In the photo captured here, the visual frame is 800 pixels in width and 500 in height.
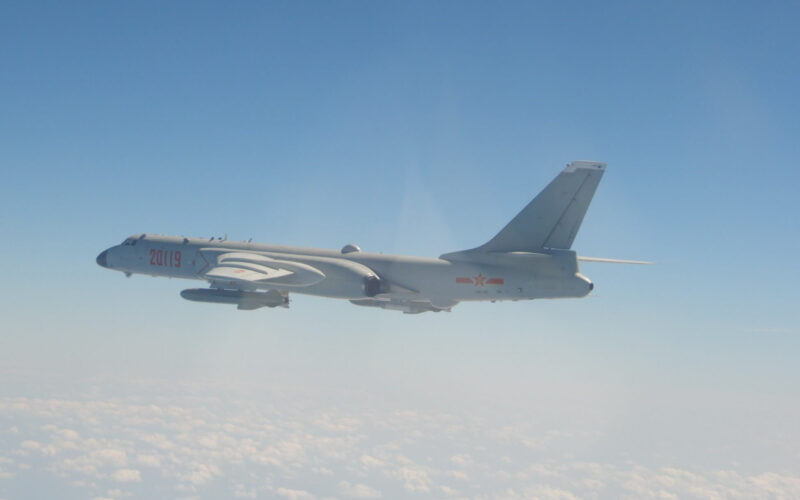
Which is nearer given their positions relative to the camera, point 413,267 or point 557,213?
point 557,213

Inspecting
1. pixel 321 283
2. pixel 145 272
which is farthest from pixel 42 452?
pixel 321 283

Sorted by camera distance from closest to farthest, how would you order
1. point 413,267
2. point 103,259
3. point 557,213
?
point 557,213, point 413,267, point 103,259

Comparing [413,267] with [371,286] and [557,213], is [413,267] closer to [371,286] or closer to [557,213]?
[371,286]

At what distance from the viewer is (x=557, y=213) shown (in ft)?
64.0

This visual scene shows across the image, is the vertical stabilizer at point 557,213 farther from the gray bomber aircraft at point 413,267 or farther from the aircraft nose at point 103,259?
the aircraft nose at point 103,259

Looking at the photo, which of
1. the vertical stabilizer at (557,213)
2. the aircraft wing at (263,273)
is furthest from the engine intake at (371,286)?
the vertical stabilizer at (557,213)

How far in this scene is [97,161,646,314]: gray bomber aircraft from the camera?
1931 cm

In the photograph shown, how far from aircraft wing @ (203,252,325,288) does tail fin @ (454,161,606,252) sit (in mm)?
8358

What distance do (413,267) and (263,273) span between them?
20.7 ft

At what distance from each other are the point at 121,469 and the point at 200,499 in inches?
1468

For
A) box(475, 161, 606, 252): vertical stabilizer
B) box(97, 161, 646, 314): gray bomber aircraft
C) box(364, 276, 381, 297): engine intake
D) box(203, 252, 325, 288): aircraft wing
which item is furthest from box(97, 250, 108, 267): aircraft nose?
box(475, 161, 606, 252): vertical stabilizer

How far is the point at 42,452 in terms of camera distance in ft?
416

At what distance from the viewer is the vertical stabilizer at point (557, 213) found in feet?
62.0

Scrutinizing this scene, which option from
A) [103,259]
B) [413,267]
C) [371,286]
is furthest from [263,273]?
[103,259]
